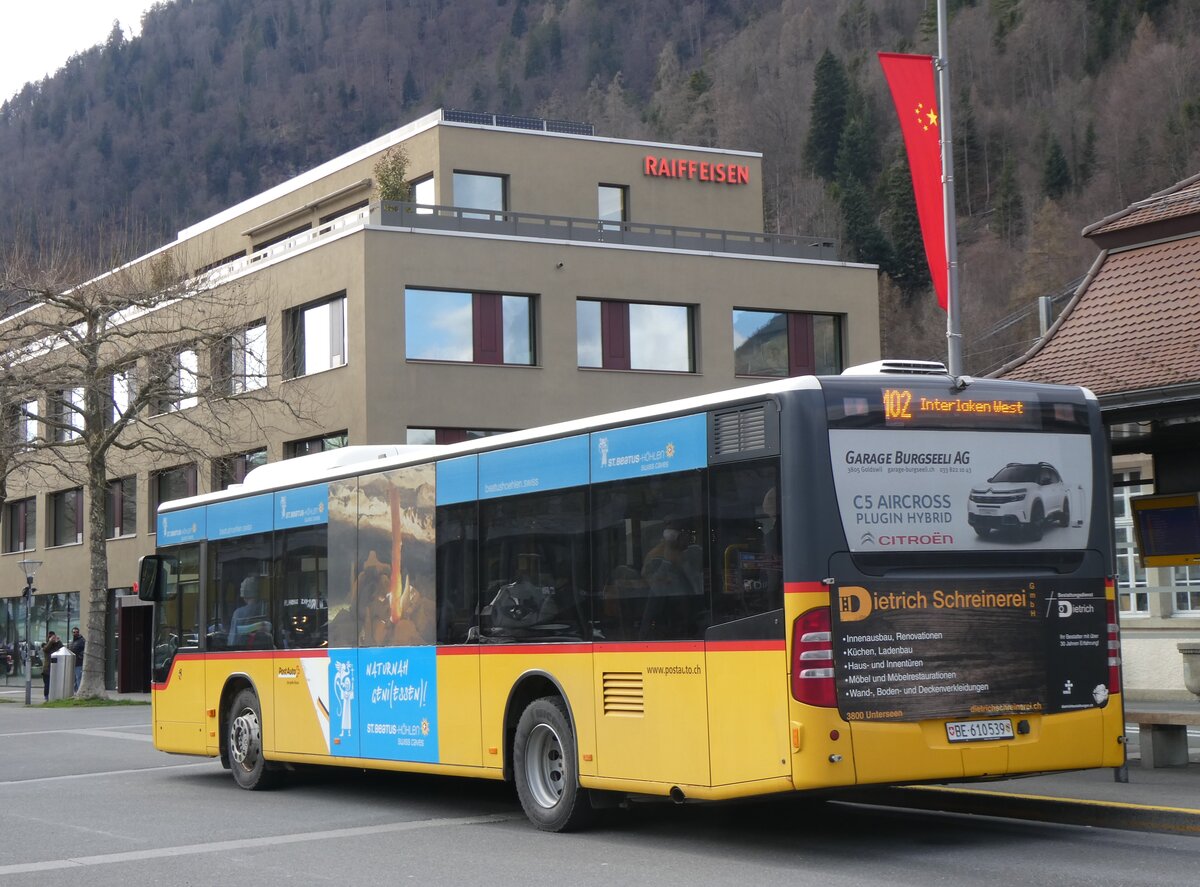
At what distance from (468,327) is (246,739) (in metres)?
23.9

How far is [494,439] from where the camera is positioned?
13.0m

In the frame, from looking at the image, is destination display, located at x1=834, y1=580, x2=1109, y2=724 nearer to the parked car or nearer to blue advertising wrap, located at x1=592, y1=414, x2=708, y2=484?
the parked car

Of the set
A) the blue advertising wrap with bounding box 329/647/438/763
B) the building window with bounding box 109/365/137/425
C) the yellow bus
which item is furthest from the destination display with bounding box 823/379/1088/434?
the building window with bounding box 109/365/137/425

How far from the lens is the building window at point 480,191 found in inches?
1754

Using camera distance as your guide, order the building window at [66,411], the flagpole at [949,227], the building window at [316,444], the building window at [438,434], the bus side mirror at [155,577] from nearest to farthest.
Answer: the bus side mirror at [155,577], the flagpole at [949,227], the building window at [66,411], the building window at [438,434], the building window at [316,444]

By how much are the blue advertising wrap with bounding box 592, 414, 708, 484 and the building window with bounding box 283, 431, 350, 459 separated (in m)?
28.0

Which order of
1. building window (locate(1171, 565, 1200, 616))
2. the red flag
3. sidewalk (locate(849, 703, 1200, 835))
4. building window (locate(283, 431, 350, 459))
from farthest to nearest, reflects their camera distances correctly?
building window (locate(283, 431, 350, 459)) → building window (locate(1171, 565, 1200, 616)) → the red flag → sidewalk (locate(849, 703, 1200, 835))

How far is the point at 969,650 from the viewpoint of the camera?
10258 mm

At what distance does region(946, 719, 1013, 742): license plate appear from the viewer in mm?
10102

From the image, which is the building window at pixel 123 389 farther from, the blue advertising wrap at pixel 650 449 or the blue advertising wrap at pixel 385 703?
the blue advertising wrap at pixel 650 449

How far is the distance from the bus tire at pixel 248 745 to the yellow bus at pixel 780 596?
11.6 ft

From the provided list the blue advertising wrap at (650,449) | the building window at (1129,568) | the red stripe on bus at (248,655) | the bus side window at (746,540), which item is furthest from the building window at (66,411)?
the bus side window at (746,540)

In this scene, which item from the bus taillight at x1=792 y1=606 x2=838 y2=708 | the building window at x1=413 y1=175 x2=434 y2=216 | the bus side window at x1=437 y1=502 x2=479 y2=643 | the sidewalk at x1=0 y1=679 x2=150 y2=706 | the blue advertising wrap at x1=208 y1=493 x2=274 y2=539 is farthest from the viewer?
the building window at x1=413 y1=175 x2=434 y2=216

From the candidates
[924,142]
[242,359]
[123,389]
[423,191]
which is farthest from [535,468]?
[123,389]
